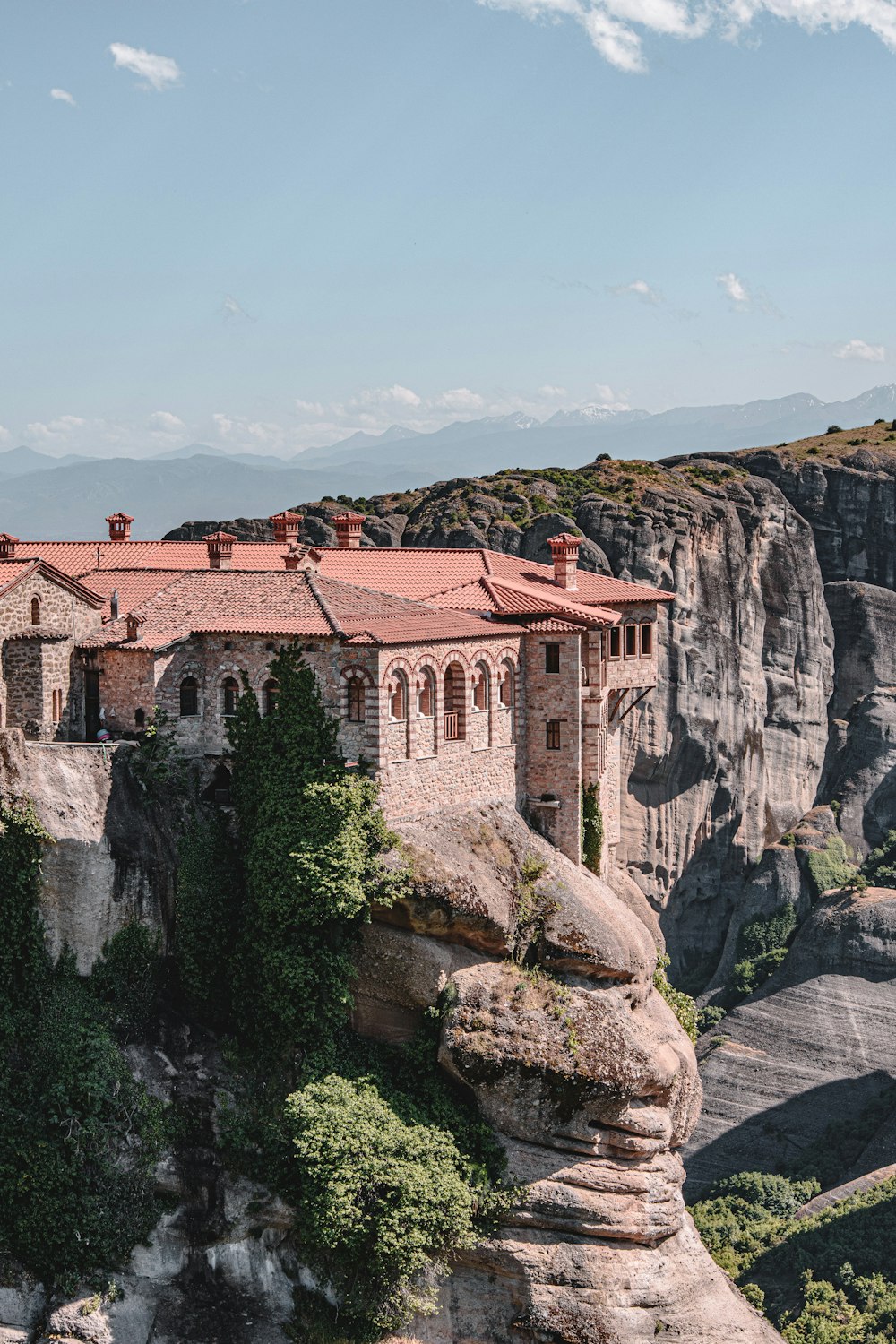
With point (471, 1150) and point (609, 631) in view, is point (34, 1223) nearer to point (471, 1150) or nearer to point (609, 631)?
point (471, 1150)

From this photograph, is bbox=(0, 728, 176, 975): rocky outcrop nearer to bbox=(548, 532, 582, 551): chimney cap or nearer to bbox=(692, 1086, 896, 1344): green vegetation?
bbox=(548, 532, 582, 551): chimney cap

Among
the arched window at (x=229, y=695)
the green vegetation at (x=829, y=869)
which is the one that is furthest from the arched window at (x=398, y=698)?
the green vegetation at (x=829, y=869)

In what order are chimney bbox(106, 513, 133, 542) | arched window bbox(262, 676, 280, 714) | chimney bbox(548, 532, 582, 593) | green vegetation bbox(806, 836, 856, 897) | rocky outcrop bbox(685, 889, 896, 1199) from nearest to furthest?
arched window bbox(262, 676, 280, 714) → chimney bbox(548, 532, 582, 593) → chimney bbox(106, 513, 133, 542) → rocky outcrop bbox(685, 889, 896, 1199) → green vegetation bbox(806, 836, 856, 897)

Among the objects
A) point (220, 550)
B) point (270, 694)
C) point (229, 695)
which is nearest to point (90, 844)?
point (229, 695)

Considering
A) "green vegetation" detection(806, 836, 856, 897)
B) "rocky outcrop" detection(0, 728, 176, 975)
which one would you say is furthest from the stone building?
"green vegetation" detection(806, 836, 856, 897)

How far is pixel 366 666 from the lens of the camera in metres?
40.7

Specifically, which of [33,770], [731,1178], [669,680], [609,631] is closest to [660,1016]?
[609,631]

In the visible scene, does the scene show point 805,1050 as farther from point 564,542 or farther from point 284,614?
point 284,614

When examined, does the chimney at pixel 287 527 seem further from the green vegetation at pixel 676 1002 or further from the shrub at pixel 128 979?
the green vegetation at pixel 676 1002

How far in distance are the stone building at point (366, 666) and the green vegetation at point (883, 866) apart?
4965cm

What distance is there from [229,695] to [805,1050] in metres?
49.7

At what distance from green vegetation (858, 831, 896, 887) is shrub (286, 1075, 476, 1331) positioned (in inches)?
2315

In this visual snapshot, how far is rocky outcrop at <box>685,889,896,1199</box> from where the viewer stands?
77.9 metres

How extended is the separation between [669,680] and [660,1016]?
42.1 meters
